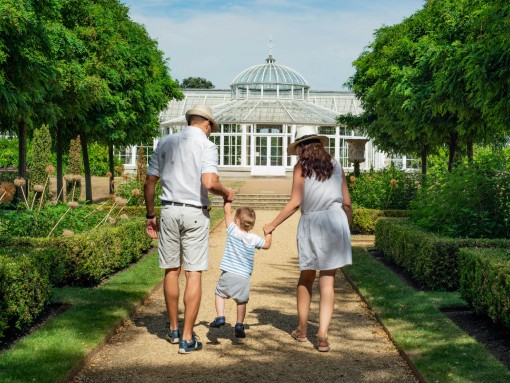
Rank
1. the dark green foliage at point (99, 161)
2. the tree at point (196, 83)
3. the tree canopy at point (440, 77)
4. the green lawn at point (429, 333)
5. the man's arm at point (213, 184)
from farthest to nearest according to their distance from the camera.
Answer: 1. the tree at point (196, 83)
2. the dark green foliage at point (99, 161)
3. the tree canopy at point (440, 77)
4. the man's arm at point (213, 184)
5. the green lawn at point (429, 333)

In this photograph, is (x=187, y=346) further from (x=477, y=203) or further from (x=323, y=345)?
(x=477, y=203)

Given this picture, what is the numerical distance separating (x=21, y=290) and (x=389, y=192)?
12.6 m

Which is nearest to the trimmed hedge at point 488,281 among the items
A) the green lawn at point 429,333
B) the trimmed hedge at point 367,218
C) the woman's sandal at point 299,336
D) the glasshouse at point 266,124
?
the green lawn at point 429,333

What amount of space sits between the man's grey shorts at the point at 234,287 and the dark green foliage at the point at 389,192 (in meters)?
11.4

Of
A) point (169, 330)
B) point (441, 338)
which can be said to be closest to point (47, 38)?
point (169, 330)

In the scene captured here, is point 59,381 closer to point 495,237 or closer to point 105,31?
point 495,237

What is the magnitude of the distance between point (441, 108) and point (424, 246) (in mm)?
5459

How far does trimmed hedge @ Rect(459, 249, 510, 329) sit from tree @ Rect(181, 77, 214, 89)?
2953 inches

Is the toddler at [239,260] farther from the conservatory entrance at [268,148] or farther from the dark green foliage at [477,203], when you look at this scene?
the conservatory entrance at [268,148]

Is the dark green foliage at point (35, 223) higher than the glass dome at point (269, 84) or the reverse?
the reverse

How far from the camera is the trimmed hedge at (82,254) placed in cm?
782


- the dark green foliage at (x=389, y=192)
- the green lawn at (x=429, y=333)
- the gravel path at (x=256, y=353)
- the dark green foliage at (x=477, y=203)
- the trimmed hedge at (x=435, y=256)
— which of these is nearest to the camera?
the green lawn at (x=429, y=333)

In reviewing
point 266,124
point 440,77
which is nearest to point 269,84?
point 266,124

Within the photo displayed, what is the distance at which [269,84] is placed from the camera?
43.3 metres
